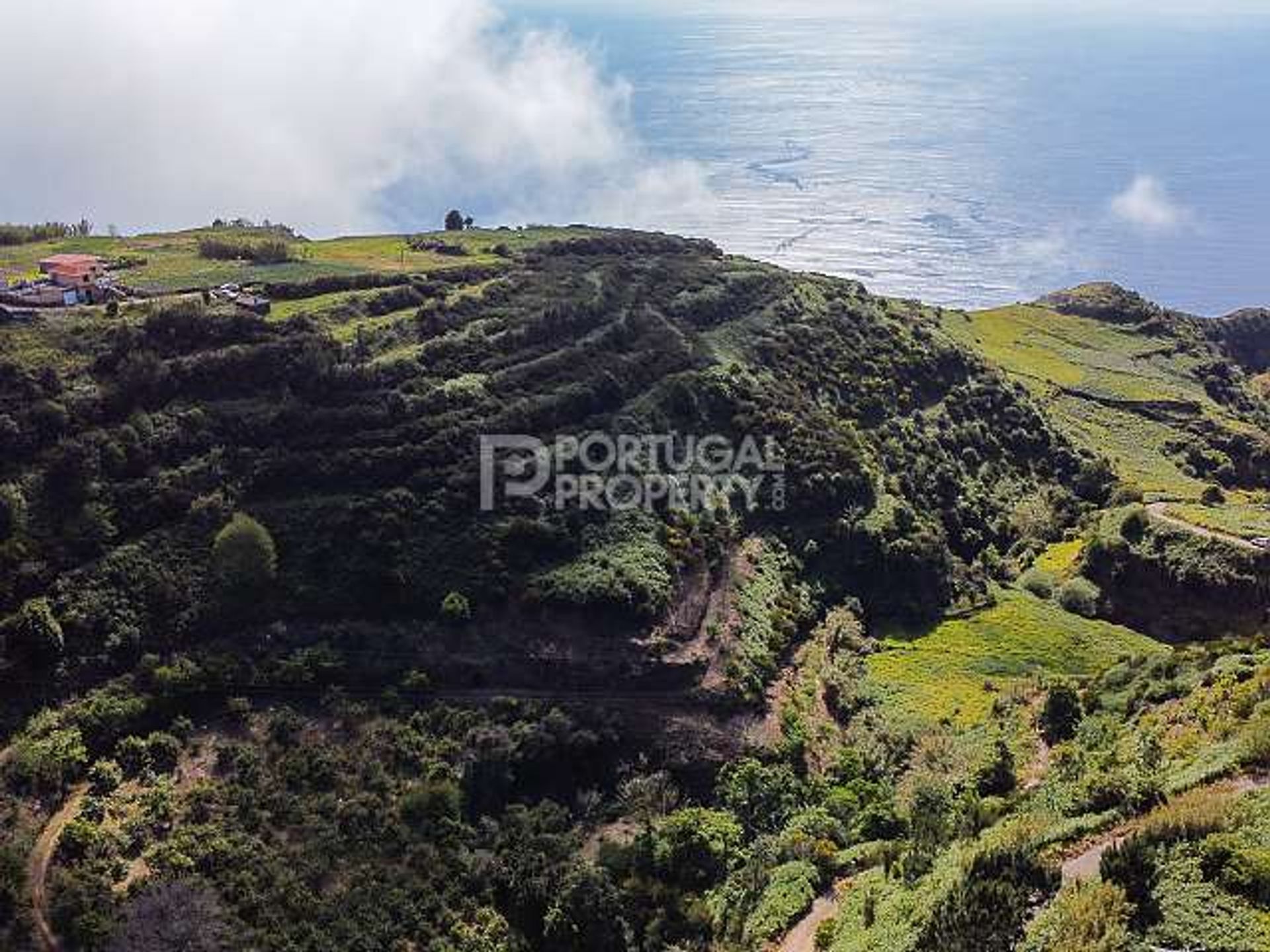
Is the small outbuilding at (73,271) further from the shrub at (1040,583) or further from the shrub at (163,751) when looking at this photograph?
the shrub at (1040,583)

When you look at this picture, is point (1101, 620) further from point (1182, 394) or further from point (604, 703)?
point (1182, 394)

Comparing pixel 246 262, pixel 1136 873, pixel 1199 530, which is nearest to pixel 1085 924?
pixel 1136 873

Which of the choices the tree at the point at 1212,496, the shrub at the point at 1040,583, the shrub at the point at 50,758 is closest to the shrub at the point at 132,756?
the shrub at the point at 50,758

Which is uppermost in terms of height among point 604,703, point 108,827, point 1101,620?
point 1101,620

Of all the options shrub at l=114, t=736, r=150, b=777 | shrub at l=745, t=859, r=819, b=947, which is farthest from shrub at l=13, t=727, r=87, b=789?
shrub at l=745, t=859, r=819, b=947

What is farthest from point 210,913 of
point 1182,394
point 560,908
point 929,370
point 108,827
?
point 1182,394

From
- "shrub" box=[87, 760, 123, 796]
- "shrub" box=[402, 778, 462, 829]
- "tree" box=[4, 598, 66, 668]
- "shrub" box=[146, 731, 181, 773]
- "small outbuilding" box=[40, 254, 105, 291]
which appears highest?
"small outbuilding" box=[40, 254, 105, 291]

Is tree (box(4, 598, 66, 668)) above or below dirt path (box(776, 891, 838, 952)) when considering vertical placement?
above

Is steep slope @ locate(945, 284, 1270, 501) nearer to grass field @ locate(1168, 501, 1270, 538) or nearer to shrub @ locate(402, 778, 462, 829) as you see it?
grass field @ locate(1168, 501, 1270, 538)
